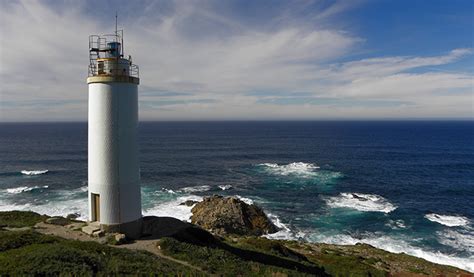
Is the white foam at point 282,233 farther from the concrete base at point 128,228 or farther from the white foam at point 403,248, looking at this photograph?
the concrete base at point 128,228

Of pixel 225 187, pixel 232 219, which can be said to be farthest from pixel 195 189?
pixel 232 219

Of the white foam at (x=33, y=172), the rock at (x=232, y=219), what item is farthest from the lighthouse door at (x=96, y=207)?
the white foam at (x=33, y=172)

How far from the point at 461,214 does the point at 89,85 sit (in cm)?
5080

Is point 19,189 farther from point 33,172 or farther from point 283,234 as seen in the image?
point 283,234

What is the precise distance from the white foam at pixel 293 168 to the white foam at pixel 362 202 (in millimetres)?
15168

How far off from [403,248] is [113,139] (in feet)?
108

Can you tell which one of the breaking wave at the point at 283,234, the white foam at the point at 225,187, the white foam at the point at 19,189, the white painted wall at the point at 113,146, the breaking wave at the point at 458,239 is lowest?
the breaking wave at the point at 458,239

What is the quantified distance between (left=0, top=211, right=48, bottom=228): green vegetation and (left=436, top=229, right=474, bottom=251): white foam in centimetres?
4070

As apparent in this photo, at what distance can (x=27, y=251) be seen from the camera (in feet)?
45.8

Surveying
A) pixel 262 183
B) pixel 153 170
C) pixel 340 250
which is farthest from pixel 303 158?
pixel 340 250

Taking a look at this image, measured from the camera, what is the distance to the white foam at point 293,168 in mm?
68188

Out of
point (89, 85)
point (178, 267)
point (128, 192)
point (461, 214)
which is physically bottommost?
point (461, 214)

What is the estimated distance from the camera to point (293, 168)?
73.9 metres

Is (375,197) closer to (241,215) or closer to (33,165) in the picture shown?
(241,215)
